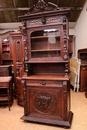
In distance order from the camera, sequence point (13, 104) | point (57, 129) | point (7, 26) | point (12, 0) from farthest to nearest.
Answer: point (7, 26) < point (12, 0) < point (13, 104) < point (57, 129)

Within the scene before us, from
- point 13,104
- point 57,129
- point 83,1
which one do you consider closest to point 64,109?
point 57,129

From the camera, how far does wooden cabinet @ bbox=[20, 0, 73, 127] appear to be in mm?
2453

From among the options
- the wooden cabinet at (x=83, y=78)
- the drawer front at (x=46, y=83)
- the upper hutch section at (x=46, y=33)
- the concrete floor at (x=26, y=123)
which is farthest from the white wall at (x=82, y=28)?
the drawer front at (x=46, y=83)

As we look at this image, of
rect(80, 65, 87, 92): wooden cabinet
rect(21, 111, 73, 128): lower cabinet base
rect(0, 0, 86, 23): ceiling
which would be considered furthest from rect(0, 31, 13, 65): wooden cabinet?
rect(21, 111, 73, 128): lower cabinet base

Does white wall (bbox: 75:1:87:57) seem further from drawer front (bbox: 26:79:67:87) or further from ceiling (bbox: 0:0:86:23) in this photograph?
drawer front (bbox: 26:79:67:87)

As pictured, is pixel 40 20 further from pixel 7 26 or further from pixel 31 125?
pixel 7 26

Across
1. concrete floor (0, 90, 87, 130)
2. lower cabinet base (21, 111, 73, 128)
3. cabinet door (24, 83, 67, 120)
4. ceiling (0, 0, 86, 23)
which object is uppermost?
A: ceiling (0, 0, 86, 23)

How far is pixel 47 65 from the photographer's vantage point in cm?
289

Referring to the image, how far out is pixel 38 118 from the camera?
2.64 meters

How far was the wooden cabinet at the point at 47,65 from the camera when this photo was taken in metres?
2.45

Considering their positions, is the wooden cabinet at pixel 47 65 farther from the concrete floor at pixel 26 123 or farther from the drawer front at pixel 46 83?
the concrete floor at pixel 26 123

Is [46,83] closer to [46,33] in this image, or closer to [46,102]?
[46,102]

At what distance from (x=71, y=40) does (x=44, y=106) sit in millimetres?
4140

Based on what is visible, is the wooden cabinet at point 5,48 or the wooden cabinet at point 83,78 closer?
the wooden cabinet at point 83,78
